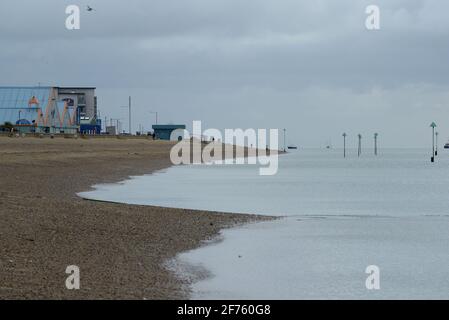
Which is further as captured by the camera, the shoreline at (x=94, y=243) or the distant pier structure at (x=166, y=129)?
the distant pier structure at (x=166, y=129)

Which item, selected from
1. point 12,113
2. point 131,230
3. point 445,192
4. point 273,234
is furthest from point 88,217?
point 12,113

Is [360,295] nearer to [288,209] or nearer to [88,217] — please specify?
[88,217]

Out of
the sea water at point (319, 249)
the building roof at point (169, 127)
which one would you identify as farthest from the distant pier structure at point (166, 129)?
the sea water at point (319, 249)

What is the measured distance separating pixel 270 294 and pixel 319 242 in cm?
622

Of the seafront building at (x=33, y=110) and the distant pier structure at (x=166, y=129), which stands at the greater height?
the seafront building at (x=33, y=110)

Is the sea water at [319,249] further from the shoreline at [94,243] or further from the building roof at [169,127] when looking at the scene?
the building roof at [169,127]

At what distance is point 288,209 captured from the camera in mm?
28203

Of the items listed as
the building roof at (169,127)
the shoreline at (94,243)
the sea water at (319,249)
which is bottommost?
the sea water at (319,249)

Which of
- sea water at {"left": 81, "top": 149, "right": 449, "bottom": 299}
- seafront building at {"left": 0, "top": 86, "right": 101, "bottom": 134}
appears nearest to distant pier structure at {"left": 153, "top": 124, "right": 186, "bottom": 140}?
seafront building at {"left": 0, "top": 86, "right": 101, "bottom": 134}

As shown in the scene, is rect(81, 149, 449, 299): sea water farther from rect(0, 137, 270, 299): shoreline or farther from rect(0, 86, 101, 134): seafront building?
rect(0, 86, 101, 134): seafront building

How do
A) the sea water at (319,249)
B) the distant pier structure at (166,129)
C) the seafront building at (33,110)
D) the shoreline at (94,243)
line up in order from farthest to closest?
the distant pier structure at (166,129) < the seafront building at (33,110) < the sea water at (319,249) < the shoreline at (94,243)

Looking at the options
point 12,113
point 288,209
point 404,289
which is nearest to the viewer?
point 404,289

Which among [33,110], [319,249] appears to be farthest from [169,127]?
[319,249]

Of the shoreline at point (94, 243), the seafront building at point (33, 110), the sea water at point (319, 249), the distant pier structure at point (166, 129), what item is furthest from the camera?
the distant pier structure at point (166, 129)
